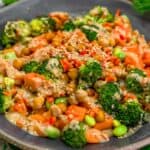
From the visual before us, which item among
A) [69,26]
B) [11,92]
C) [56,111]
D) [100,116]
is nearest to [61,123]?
[56,111]

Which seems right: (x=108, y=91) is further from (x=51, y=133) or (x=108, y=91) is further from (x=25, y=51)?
(x=25, y=51)

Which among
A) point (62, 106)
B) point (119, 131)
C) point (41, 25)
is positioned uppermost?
point (41, 25)

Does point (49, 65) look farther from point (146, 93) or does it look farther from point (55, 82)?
point (146, 93)

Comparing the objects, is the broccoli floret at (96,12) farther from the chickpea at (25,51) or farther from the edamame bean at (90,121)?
the edamame bean at (90,121)

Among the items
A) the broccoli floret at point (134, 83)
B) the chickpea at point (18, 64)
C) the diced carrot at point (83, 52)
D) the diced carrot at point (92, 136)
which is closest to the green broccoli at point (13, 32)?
the chickpea at point (18, 64)

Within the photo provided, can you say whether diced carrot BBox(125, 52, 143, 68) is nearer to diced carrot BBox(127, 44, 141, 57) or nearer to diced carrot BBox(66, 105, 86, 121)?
diced carrot BBox(127, 44, 141, 57)

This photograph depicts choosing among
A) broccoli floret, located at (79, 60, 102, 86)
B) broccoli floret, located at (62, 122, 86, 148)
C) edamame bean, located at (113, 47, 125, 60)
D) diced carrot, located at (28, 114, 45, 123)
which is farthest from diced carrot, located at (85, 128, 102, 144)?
edamame bean, located at (113, 47, 125, 60)
